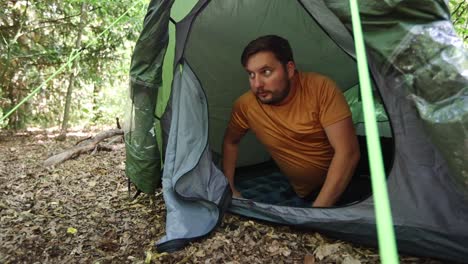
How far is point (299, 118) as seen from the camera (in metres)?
2.31

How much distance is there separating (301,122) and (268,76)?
0.35m

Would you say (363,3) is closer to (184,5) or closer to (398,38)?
(398,38)

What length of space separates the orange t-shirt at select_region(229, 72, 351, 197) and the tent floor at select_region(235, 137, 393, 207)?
0.19 meters

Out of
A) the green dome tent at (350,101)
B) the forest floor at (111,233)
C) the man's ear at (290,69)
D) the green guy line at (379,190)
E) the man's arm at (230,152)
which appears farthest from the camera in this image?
the man's arm at (230,152)

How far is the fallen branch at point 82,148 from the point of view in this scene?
378cm

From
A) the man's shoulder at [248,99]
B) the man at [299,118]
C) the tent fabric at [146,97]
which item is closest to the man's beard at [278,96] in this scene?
the man at [299,118]

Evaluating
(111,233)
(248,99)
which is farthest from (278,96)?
(111,233)

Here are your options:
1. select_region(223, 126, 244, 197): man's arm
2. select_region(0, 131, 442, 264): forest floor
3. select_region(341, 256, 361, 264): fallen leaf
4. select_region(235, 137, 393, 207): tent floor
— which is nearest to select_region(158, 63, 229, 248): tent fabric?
select_region(0, 131, 442, 264): forest floor

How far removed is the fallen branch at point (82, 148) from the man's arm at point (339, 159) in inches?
110

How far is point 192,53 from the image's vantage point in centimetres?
292

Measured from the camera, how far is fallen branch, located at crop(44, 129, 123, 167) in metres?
3.78

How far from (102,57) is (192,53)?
306 centimetres

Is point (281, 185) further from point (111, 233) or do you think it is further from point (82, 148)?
point (82, 148)

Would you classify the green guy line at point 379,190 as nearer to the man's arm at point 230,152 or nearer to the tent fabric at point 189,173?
the tent fabric at point 189,173
